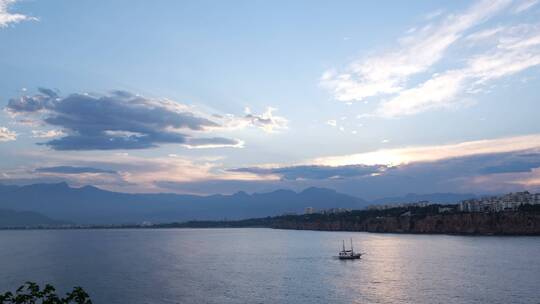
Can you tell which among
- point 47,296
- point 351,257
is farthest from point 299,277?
point 47,296

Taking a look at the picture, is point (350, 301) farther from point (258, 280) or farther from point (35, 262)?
point (35, 262)

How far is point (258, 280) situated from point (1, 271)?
4734 centimetres

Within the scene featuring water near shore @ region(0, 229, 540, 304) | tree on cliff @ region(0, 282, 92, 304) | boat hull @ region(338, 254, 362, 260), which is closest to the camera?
tree on cliff @ region(0, 282, 92, 304)

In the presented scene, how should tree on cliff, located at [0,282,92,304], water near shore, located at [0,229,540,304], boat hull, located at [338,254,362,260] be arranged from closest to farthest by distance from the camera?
tree on cliff, located at [0,282,92,304] → water near shore, located at [0,229,540,304] → boat hull, located at [338,254,362,260]

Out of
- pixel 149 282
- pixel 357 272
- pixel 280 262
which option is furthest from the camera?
pixel 280 262

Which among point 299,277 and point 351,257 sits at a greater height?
point 351,257

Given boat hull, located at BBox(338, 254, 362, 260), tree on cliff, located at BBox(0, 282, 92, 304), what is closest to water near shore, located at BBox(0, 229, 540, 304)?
boat hull, located at BBox(338, 254, 362, 260)

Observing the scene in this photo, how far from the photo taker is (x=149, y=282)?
72.4 meters

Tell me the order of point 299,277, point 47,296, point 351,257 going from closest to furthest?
point 47,296, point 299,277, point 351,257

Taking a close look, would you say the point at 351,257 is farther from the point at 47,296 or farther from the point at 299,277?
the point at 47,296

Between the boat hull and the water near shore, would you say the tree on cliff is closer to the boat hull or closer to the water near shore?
the water near shore

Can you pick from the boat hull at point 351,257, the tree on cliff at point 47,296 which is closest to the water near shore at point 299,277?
the boat hull at point 351,257

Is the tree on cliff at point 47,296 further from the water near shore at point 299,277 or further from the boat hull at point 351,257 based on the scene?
the boat hull at point 351,257

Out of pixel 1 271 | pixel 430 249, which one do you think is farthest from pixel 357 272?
pixel 1 271
